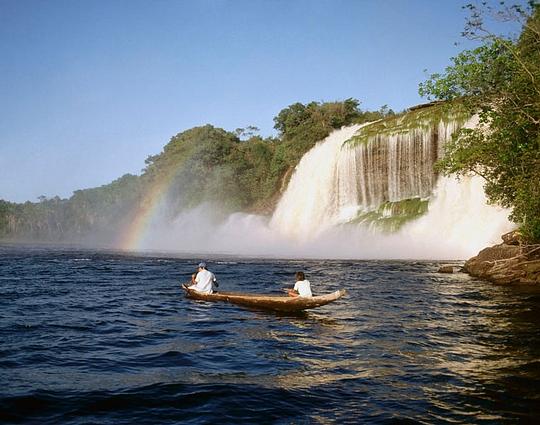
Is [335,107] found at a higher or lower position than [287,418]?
higher

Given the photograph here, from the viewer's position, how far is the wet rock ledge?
67.4 ft

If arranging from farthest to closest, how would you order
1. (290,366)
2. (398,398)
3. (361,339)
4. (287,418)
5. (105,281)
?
(105,281)
(361,339)
(290,366)
(398,398)
(287,418)

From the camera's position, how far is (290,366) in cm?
947

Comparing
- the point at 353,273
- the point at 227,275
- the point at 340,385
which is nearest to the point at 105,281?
the point at 227,275

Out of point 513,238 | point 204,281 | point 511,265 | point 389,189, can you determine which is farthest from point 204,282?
point 389,189

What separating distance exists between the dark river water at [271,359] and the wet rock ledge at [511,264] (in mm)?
1818

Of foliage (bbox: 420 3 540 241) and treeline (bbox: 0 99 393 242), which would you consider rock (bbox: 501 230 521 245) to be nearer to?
foliage (bbox: 420 3 540 241)

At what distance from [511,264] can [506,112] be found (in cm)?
648

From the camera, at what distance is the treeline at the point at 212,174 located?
65.5 m

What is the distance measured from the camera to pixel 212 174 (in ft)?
276

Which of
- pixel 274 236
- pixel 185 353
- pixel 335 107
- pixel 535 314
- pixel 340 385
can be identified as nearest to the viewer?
pixel 340 385

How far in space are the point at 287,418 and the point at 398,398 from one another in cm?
187

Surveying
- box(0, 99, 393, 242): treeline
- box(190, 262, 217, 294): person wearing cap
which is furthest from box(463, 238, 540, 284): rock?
box(0, 99, 393, 242): treeline

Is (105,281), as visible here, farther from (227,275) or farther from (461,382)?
(461,382)
